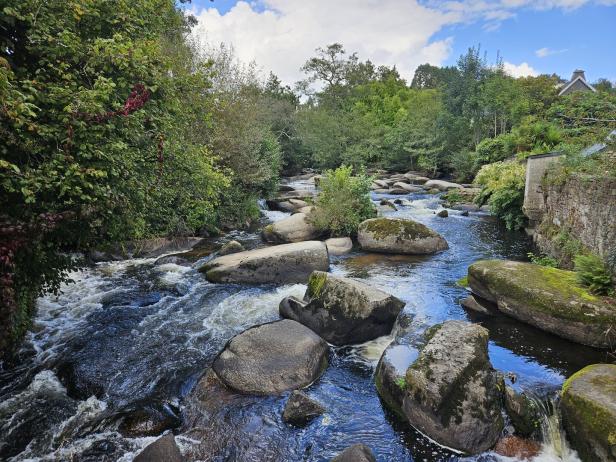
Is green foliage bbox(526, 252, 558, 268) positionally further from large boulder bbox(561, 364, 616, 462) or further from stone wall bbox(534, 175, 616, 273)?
large boulder bbox(561, 364, 616, 462)

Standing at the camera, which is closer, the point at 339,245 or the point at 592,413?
the point at 592,413

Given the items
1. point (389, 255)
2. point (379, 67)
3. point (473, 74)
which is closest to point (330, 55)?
point (379, 67)

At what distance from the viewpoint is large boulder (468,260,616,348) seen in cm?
667

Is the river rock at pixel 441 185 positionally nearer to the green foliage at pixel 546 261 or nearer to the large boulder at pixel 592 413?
the green foliage at pixel 546 261

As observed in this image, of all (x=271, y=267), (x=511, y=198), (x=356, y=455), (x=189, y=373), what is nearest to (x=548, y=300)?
(x=356, y=455)

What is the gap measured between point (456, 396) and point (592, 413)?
147 centimetres

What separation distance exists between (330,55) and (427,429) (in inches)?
2261

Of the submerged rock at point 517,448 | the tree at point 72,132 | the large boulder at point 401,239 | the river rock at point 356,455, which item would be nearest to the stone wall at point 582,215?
the large boulder at point 401,239

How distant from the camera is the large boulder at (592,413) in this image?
425 centimetres

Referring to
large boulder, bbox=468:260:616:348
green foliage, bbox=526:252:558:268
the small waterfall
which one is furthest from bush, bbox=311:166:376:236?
the small waterfall

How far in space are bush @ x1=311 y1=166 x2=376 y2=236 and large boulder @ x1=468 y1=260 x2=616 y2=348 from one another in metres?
6.53

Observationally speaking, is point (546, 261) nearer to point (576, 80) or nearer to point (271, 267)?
point (271, 267)

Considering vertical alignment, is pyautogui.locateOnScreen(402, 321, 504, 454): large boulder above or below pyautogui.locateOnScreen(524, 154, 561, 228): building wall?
below

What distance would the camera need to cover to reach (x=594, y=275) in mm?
7336
